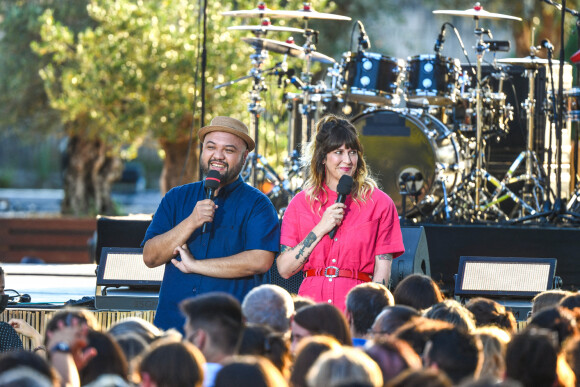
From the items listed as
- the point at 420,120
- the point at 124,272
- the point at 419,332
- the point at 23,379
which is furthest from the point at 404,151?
the point at 23,379

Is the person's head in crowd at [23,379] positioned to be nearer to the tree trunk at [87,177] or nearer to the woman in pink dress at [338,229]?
the woman in pink dress at [338,229]

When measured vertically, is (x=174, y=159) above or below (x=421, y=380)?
above

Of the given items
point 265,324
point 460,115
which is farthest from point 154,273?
point 460,115

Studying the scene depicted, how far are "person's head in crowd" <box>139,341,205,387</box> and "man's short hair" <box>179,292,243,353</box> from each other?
0.45m

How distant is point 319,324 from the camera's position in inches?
150

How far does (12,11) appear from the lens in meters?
19.9

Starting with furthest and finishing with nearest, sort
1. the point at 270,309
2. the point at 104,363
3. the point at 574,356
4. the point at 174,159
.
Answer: the point at 174,159 → the point at 270,309 → the point at 574,356 → the point at 104,363

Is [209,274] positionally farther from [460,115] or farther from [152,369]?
[460,115]

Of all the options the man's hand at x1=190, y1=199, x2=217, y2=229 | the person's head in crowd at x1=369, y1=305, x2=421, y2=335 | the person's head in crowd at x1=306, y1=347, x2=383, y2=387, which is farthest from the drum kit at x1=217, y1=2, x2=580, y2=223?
the person's head in crowd at x1=306, y1=347, x2=383, y2=387

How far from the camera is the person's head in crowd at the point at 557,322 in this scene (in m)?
4.04

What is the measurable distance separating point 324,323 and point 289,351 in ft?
0.54

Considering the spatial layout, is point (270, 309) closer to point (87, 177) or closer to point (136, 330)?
point (136, 330)

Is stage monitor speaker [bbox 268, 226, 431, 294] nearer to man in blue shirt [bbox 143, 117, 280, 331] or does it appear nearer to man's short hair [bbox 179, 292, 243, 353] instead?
man in blue shirt [bbox 143, 117, 280, 331]

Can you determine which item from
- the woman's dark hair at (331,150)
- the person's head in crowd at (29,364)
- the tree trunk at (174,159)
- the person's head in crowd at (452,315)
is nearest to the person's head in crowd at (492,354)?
the person's head in crowd at (452,315)
